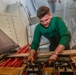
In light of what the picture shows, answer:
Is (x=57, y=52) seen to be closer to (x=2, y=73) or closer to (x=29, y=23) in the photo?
(x=2, y=73)

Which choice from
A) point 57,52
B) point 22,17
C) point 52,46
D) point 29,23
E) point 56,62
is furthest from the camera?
point 29,23

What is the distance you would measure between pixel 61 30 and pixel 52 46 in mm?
475

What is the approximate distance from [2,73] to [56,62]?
49cm

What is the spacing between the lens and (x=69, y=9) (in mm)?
4676

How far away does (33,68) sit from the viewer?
149cm

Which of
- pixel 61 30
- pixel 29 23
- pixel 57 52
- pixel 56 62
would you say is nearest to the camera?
pixel 56 62

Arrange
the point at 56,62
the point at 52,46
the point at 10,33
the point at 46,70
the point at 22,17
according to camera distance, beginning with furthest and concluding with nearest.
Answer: the point at 22,17 < the point at 10,33 < the point at 52,46 < the point at 56,62 < the point at 46,70

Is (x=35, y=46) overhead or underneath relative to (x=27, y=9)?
underneath

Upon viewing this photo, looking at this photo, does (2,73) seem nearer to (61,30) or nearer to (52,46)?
(61,30)

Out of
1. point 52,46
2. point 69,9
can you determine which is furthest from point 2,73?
point 69,9

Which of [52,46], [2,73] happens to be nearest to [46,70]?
[2,73]

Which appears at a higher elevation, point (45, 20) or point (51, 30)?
point (45, 20)

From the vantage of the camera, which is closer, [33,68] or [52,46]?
[33,68]

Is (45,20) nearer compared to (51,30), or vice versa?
(45,20)
